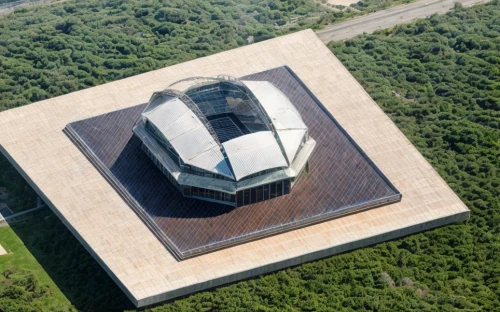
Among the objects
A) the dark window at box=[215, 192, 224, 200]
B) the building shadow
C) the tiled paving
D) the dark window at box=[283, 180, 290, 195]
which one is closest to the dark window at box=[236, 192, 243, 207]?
the tiled paving

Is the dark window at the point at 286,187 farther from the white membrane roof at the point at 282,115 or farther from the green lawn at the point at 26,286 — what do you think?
the green lawn at the point at 26,286

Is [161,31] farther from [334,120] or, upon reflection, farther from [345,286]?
[345,286]

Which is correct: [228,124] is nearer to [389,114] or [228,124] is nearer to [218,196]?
Result: [218,196]

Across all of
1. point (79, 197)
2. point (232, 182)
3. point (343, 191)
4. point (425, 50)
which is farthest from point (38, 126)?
point (425, 50)

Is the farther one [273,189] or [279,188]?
[279,188]

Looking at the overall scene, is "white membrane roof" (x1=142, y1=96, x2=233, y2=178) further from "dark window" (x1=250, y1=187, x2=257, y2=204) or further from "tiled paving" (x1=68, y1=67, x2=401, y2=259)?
"tiled paving" (x1=68, y1=67, x2=401, y2=259)

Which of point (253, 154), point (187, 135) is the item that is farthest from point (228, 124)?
point (253, 154)

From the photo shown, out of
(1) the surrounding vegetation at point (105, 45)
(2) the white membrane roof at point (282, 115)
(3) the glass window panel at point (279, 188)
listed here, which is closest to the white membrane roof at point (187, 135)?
(3) the glass window panel at point (279, 188)
